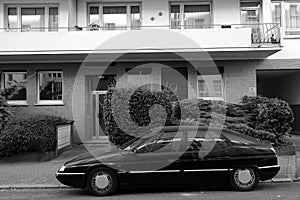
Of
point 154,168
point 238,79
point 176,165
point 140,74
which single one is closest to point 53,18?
point 140,74

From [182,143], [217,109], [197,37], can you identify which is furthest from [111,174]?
[197,37]

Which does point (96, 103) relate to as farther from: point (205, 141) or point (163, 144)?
point (205, 141)

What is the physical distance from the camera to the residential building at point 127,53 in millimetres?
15266

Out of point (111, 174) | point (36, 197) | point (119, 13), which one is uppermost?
point (119, 13)

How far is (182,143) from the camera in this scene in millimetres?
8195

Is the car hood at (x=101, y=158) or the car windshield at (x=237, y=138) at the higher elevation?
the car windshield at (x=237, y=138)

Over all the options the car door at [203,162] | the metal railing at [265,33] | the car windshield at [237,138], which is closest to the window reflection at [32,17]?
the metal railing at [265,33]

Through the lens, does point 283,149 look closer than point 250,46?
Yes

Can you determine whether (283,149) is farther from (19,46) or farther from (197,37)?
(19,46)

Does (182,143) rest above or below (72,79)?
below

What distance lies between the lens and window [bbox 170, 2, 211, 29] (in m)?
17.4

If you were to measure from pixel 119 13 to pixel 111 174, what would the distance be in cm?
1103

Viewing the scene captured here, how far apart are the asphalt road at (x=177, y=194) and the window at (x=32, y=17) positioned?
33.5 feet

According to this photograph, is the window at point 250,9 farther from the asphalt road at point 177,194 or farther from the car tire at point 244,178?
the car tire at point 244,178
